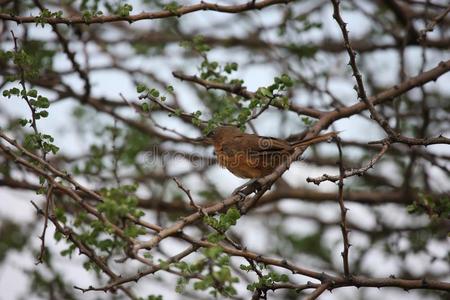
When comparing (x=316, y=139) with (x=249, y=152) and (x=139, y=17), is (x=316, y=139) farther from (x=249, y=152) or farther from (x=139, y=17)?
(x=139, y=17)

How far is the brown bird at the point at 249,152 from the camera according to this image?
511 cm

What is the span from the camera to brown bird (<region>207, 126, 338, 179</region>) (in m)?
5.11

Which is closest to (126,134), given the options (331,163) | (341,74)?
(331,163)

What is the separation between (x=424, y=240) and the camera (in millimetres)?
5797

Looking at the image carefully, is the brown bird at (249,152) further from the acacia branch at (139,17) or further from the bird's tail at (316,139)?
the acacia branch at (139,17)

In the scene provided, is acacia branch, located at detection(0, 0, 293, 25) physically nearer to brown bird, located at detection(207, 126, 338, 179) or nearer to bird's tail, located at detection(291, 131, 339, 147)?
bird's tail, located at detection(291, 131, 339, 147)

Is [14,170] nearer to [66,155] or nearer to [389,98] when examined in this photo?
[66,155]

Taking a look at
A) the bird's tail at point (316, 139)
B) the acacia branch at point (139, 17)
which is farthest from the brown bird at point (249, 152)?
the acacia branch at point (139, 17)

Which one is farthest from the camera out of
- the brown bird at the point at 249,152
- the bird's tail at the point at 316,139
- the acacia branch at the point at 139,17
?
the brown bird at the point at 249,152

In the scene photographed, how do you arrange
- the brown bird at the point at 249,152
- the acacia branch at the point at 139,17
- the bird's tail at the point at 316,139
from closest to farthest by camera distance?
the acacia branch at the point at 139,17 < the bird's tail at the point at 316,139 < the brown bird at the point at 249,152

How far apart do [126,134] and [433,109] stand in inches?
138

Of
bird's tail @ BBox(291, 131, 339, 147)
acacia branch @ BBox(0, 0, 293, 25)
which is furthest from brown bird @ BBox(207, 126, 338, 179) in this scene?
acacia branch @ BBox(0, 0, 293, 25)

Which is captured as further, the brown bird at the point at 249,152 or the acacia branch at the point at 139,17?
the brown bird at the point at 249,152

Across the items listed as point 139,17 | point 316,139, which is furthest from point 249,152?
point 139,17
